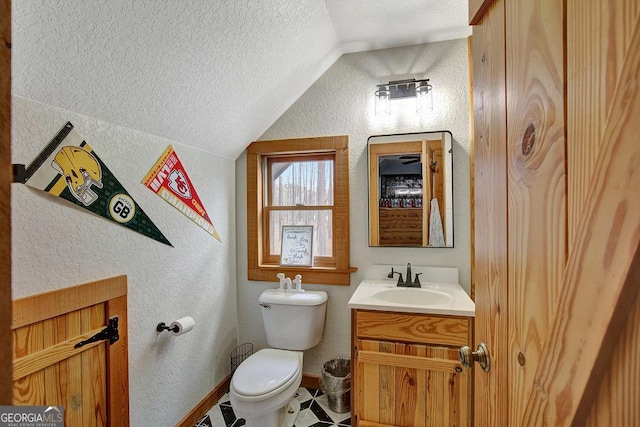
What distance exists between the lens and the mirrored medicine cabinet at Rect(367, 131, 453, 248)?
1.93 m

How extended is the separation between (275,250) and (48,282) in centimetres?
143

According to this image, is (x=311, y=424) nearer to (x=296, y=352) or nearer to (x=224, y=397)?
(x=296, y=352)

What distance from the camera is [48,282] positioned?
1039 mm

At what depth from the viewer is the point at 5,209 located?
313 mm

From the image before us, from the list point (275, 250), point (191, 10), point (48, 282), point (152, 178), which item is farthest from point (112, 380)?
point (191, 10)

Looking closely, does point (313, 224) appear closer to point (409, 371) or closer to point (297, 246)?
point (297, 246)

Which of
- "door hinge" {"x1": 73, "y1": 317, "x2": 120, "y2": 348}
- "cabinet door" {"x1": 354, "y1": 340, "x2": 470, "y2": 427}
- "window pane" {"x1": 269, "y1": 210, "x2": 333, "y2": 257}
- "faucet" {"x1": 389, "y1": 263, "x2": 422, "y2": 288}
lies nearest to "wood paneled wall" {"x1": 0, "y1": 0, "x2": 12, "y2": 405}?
"door hinge" {"x1": 73, "y1": 317, "x2": 120, "y2": 348}

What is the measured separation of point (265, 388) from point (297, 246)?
3.23ft

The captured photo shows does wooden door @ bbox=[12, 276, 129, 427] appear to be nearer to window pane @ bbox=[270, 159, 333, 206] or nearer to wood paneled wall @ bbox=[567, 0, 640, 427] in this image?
window pane @ bbox=[270, 159, 333, 206]

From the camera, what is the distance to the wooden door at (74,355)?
972 mm

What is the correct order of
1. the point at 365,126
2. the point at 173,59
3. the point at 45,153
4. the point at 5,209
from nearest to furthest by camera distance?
the point at 5,209, the point at 45,153, the point at 173,59, the point at 365,126

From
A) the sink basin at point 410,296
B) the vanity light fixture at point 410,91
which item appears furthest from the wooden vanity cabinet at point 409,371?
the vanity light fixture at point 410,91

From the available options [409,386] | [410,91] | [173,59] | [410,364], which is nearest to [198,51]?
[173,59]

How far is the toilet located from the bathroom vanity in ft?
1.30
